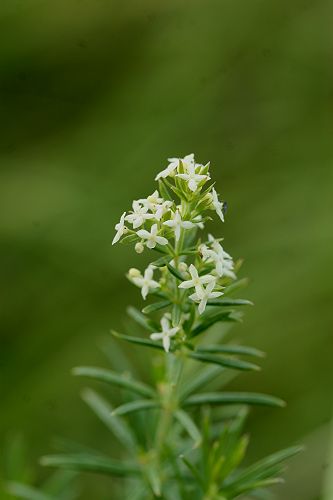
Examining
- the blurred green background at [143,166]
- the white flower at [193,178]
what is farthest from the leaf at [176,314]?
the blurred green background at [143,166]

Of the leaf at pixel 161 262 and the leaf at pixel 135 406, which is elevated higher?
the leaf at pixel 161 262

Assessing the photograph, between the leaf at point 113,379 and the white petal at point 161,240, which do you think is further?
the leaf at point 113,379

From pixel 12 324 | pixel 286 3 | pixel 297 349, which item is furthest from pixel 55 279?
pixel 286 3

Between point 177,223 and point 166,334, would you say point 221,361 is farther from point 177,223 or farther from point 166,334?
point 177,223

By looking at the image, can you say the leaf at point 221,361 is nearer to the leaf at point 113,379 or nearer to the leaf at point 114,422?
the leaf at point 113,379

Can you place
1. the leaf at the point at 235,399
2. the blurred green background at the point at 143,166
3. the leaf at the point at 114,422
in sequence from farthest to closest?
the blurred green background at the point at 143,166 < the leaf at the point at 114,422 < the leaf at the point at 235,399

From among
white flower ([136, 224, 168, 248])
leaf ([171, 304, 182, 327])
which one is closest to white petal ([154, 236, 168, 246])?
white flower ([136, 224, 168, 248])

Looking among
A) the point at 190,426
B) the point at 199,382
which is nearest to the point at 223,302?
the point at 190,426
